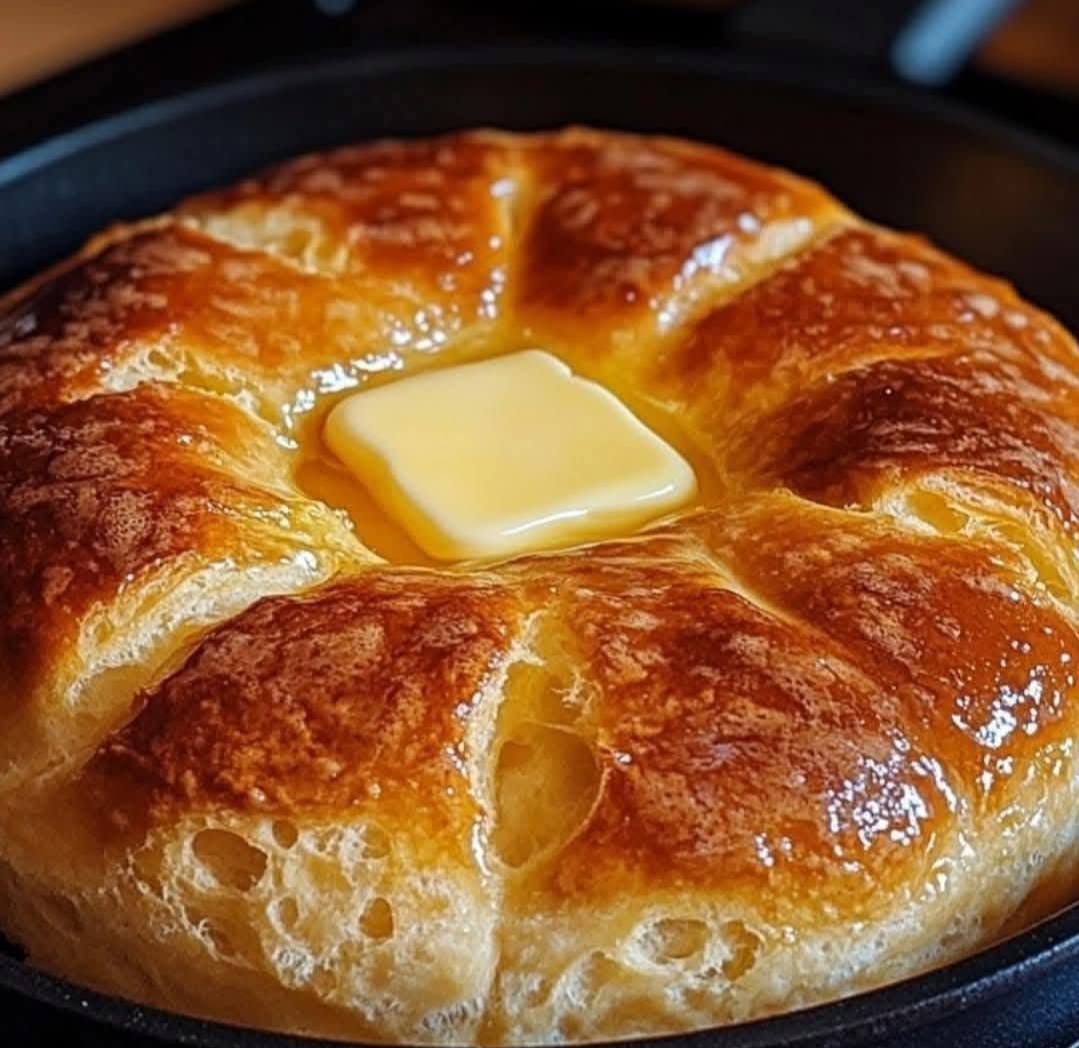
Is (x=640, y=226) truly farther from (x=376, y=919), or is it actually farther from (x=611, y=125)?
(x=376, y=919)

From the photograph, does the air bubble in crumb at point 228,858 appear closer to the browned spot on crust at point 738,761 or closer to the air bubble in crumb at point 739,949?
the browned spot on crust at point 738,761

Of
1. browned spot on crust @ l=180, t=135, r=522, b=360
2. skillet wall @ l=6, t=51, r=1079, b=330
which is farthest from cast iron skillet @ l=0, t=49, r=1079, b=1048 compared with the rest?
browned spot on crust @ l=180, t=135, r=522, b=360

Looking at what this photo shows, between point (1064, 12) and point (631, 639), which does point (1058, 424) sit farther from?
point (1064, 12)

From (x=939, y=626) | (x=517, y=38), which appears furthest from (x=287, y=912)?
(x=517, y=38)

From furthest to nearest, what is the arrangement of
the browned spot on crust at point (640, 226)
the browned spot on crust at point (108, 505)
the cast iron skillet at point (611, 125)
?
the cast iron skillet at point (611, 125)
the browned spot on crust at point (640, 226)
the browned spot on crust at point (108, 505)

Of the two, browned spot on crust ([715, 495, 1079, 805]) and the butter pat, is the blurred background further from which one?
browned spot on crust ([715, 495, 1079, 805])

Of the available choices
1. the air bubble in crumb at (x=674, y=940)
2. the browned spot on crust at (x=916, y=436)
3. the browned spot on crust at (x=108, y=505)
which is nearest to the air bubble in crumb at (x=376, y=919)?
the air bubble in crumb at (x=674, y=940)
